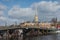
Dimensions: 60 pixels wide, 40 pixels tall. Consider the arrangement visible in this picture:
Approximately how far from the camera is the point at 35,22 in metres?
120

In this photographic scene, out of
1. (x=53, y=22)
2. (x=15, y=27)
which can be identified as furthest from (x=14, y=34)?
(x=53, y=22)

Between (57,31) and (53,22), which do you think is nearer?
(57,31)

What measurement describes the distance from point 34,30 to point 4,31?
23089 mm

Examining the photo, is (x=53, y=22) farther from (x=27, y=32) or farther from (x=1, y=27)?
(x=1, y=27)

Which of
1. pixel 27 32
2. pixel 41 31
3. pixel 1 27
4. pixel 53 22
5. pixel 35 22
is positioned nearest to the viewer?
pixel 1 27

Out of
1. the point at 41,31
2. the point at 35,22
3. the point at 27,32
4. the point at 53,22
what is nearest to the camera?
the point at 27,32

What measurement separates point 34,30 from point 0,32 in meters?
23.1

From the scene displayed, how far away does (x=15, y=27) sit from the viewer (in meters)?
78.0

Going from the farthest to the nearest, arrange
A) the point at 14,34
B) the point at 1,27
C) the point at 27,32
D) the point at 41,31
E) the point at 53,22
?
the point at 53,22 < the point at 41,31 < the point at 27,32 < the point at 14,34 < the point at 1,27

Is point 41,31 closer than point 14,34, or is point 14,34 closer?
point 14,34

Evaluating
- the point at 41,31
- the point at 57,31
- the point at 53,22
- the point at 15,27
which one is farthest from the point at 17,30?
the point at 53,22

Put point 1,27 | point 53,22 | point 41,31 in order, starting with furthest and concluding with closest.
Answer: point 53,22 < point 41,31 < point 1,27

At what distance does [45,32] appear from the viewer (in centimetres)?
10700

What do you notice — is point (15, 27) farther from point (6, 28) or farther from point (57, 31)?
point (57, 31)
